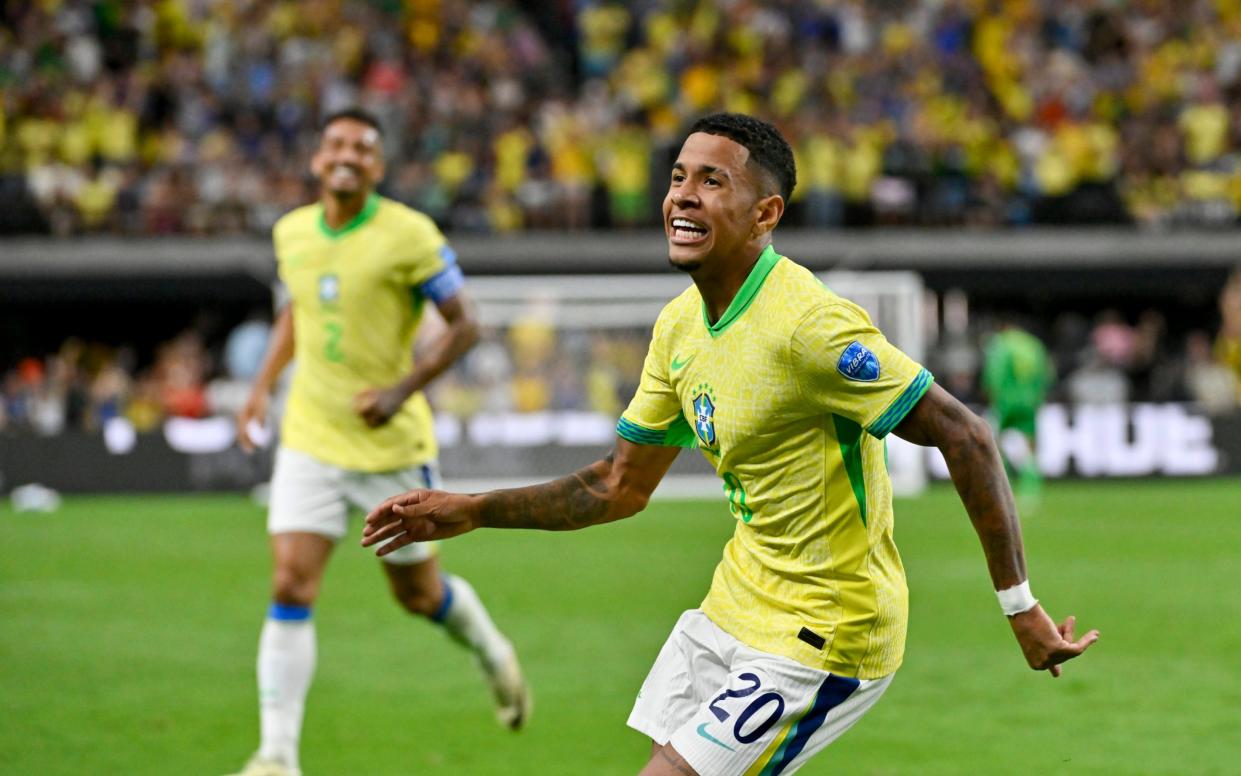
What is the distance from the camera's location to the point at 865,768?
23.4 feet

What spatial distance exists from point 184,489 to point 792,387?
18651 mm

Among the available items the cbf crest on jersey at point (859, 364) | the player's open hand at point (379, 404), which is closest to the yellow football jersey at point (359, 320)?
the player's open hand at point (379, 404)

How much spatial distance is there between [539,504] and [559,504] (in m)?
0.06

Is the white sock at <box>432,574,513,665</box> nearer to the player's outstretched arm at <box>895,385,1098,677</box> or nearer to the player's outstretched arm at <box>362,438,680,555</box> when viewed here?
the player's outstretched arm at <box>362,438,680,555</box>

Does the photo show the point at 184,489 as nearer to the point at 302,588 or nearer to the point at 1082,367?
the point at 1082,367

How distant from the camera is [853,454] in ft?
14.3

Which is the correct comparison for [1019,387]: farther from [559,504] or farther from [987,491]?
[987,491]

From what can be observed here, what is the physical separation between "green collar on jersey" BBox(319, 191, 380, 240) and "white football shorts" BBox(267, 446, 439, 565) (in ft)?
3.18

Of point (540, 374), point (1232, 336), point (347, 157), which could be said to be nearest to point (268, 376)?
point (347, 157)

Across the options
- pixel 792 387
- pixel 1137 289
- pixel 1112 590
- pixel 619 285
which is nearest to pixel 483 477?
pixel 619 285

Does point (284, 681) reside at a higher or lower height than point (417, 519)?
lower

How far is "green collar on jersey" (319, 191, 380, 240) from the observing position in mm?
7619

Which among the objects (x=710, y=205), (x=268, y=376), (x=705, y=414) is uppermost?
(x=710, y=205)

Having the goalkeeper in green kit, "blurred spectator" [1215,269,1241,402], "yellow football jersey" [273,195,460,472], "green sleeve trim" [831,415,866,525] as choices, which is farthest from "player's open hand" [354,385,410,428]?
"blurred spectator" [1215,269,1241,402]
